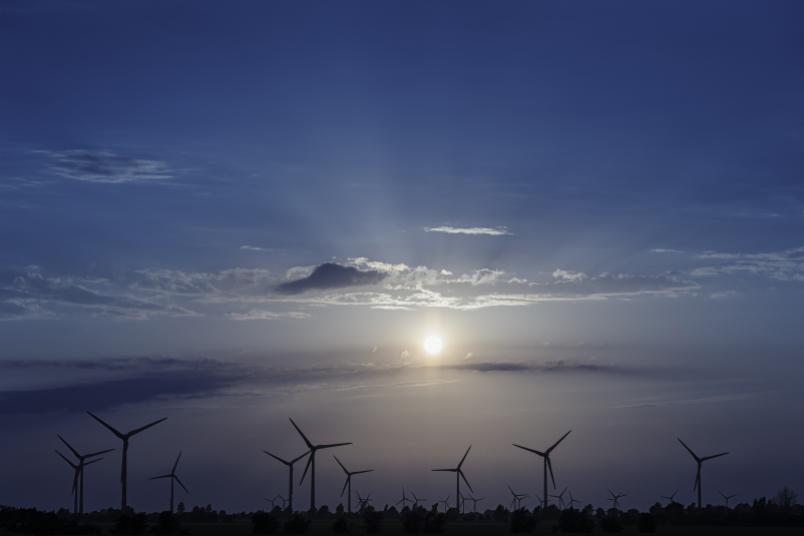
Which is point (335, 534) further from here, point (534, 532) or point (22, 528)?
point (22, 528)

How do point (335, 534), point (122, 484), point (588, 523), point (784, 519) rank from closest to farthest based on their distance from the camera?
point (335, 534) → point (588, 523) → point (784, 519) → point (122, 484)

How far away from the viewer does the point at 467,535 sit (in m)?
128

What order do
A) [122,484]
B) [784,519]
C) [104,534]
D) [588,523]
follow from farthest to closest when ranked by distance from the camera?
[122,484] → [784,519] → [588,523] → [104,534]

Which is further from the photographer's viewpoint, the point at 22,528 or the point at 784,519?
the point at 784,519

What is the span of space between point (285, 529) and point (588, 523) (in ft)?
125

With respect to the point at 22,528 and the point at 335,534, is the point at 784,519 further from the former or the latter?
the point at 22,528

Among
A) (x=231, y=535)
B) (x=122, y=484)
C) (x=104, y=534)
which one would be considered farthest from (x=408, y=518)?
(x=122, y=484)

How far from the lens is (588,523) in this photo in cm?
13975

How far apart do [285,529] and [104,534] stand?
2599 centimetres

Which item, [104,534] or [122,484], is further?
[122,484]

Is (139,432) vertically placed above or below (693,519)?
above

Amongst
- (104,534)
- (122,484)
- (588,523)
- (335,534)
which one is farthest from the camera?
(122,484)

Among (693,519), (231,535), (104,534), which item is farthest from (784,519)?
(104,534)

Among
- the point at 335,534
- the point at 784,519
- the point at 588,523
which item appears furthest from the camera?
the point at 784,519
